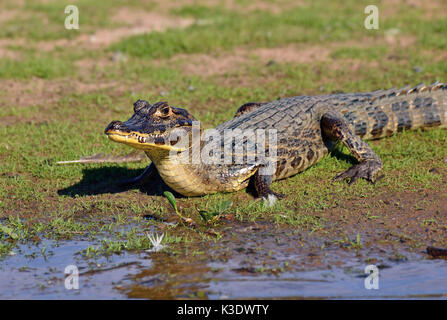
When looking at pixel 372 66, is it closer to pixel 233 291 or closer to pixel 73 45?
pixel 73 45

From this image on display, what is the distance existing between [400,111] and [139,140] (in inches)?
134

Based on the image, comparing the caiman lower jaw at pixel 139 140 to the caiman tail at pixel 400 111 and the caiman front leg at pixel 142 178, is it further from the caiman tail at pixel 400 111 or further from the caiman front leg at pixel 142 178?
the caiman tail at pixel 400 111

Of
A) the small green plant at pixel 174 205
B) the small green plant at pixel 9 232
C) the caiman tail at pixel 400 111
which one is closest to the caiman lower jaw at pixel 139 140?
the small green plant at pixel 174 205

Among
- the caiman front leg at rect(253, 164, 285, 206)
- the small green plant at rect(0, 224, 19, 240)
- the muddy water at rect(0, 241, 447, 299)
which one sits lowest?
the muddy water at rect(0, 241, 447, 299)

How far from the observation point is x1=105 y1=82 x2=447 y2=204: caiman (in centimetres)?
531

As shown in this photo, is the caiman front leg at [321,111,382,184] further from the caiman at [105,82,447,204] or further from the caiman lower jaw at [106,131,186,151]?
the caiman lower jaw at [106,131,186,151]

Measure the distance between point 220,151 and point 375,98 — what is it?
2215mm

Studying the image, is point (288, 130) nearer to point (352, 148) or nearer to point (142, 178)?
point (352, 148)

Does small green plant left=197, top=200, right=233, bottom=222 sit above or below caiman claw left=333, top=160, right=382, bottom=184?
below

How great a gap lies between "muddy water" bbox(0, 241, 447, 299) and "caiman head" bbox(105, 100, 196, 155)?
3.00 feet

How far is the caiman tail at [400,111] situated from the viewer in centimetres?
695

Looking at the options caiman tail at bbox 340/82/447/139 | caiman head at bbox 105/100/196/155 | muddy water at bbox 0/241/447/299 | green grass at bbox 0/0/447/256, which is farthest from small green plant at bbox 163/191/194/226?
caiman tail at bbox 340/82/447/139
